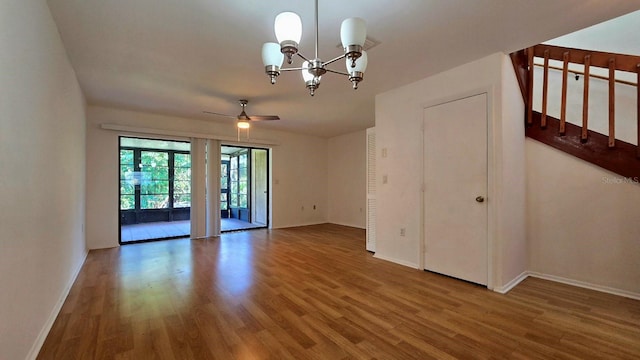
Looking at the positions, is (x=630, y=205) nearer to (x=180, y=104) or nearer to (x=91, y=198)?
(x=180, y=104)

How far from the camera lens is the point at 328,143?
780 centimetres

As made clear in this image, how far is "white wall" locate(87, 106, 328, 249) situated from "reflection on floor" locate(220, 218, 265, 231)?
2.44 feet

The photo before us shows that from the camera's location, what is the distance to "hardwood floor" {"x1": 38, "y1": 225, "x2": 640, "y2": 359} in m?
1.82

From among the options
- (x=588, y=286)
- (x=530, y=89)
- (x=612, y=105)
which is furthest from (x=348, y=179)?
(x=612, y=105)

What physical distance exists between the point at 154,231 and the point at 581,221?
7419mm

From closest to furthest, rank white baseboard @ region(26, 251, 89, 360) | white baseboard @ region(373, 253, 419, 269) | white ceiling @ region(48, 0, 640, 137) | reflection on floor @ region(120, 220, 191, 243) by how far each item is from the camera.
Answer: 1. white baseboard @ region(26, 251, 89, 360)
2. white ceiling @ region(48, 0, 640, 137)
3. white baseboard @ region(373, 253, 419, 269)
4. reflection on floor @ region(120, 220, 191, 243)

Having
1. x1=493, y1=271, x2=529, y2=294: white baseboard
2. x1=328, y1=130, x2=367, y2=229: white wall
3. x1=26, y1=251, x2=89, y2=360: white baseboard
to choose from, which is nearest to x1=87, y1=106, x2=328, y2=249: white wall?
x1=328, y1=130, x2=367, y2=229: white wall

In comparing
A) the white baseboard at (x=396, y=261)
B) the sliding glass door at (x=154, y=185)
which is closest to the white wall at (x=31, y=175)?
the white baseboard at (x=396, y=261)

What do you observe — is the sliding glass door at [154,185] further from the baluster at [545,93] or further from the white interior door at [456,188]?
the baluster at [545,93]

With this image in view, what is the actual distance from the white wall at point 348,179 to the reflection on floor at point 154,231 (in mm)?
3715

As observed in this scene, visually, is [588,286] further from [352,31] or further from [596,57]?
[352,31]

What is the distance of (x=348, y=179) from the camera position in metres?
7.19

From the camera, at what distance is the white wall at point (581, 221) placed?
8.90 feet

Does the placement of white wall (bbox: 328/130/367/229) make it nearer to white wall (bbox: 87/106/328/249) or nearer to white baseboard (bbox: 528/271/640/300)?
white wall (bbox: 87/106/328/249)
